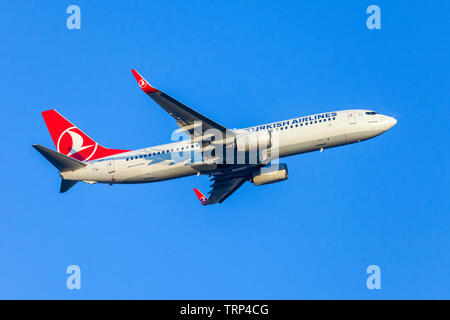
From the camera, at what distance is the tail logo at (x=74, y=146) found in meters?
62.6

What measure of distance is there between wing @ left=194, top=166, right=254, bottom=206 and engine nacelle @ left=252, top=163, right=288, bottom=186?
123 centimetres

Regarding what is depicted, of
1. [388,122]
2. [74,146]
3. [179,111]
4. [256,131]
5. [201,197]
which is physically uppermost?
[388,122]

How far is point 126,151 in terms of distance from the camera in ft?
201

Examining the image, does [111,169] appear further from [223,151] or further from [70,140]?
[223,151]

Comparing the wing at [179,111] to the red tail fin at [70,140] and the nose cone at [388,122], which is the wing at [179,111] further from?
the nose cone at [388,122]

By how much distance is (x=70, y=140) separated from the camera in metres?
63.4

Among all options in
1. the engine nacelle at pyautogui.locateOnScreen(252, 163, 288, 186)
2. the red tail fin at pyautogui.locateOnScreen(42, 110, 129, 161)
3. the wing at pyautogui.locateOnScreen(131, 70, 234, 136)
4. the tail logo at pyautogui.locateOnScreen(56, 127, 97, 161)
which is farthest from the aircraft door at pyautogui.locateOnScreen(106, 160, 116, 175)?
the engine nacelle at pyautogui.locateOnScreen(252, 163, 288, 186)

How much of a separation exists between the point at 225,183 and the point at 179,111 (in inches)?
629

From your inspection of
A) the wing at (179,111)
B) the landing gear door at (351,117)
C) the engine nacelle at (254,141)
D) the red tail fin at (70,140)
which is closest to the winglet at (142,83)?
the wing at (179,111)

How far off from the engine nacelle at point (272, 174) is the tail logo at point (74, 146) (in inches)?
689

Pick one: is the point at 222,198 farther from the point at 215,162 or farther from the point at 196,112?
the point at 196,112

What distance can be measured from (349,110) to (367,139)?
3.43 metres

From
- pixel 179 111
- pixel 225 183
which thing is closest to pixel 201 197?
pixel 225 183

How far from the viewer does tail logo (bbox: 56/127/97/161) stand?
6262cm
